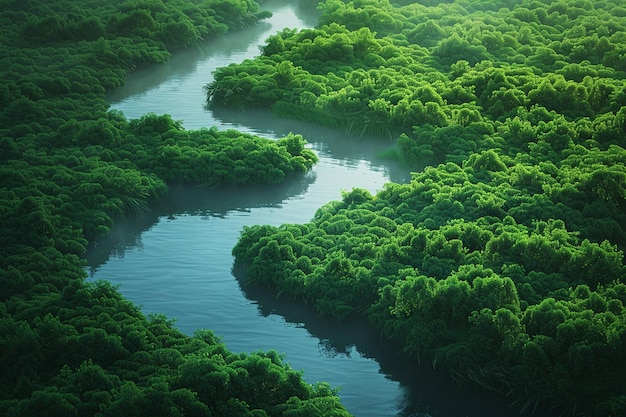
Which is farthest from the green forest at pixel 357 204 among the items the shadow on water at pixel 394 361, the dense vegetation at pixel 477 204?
the shadow on water at pixel 394 361

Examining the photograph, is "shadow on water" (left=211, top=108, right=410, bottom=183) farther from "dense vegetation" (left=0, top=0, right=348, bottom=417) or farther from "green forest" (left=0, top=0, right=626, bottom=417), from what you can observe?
"dense vegetation" (left=0, top=0, right=348, bottom=417)

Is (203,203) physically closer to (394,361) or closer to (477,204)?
(477,204)

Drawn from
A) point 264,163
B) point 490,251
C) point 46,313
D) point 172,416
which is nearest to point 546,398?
point 490,251

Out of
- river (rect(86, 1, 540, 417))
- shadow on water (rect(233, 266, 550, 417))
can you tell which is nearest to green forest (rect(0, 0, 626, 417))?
shadow on water (rect(233, 266, 550, 417))

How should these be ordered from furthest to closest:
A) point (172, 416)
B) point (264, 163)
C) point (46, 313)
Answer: point (264, 163) < point (46, 313) < point (172, 416)

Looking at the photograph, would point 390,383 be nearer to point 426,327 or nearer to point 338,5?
point 426,327

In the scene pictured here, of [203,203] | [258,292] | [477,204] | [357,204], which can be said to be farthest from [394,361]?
[203,203]
